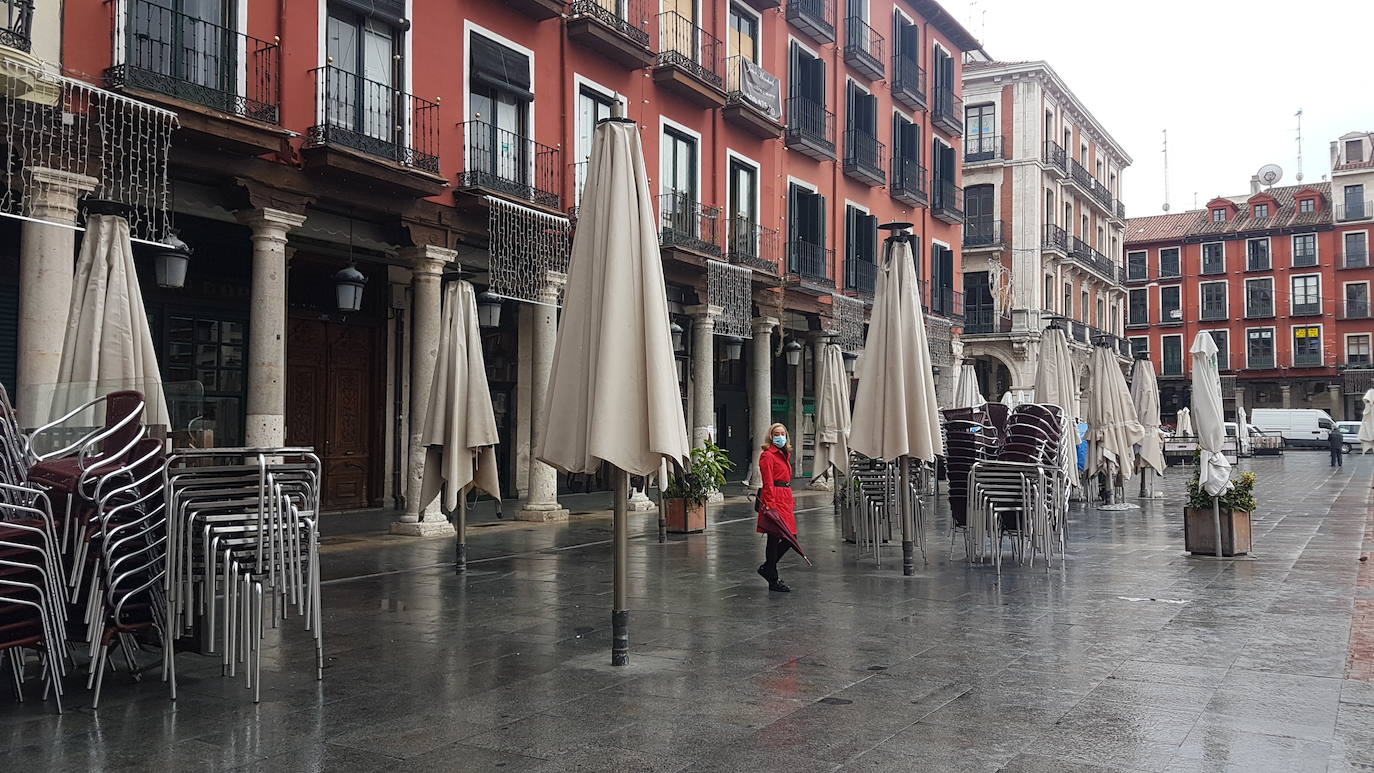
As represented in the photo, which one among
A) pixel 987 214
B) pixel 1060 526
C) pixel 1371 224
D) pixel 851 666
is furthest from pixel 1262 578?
pixel 1371 224

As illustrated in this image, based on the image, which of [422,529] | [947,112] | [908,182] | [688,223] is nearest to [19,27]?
[422,529]

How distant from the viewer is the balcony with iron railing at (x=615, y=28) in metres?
16.8

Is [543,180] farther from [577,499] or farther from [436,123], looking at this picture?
[577,499]

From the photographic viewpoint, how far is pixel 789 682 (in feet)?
18.6

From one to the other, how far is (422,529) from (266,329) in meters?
3.24

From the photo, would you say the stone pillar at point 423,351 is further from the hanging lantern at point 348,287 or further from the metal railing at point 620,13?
the metal railing at point 620,13

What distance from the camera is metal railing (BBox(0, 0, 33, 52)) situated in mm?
9430

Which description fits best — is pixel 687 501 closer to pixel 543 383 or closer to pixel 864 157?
pixel 543 383

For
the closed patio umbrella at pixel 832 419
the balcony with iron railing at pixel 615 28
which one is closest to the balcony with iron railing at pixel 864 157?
the balcony with iron railing at pixel 615 28

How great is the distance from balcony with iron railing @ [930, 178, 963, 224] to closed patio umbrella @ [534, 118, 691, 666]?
25.5 meters

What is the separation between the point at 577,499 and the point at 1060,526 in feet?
38.1

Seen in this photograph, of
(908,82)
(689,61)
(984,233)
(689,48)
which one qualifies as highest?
(908,82)

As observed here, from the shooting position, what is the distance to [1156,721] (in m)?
4.87

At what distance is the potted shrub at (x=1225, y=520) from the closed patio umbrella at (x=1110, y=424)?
5.87 metres
